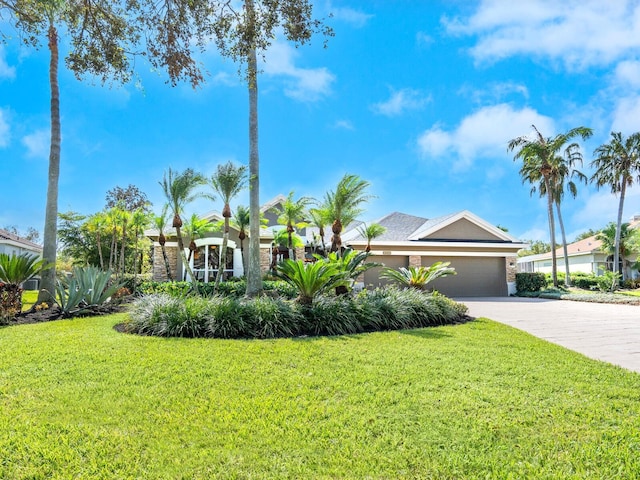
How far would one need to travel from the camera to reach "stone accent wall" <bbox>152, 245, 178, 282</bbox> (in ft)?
61.0

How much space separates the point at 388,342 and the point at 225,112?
33.0ft

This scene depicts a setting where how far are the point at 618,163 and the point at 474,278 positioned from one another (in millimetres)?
13536

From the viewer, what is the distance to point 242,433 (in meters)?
3.35

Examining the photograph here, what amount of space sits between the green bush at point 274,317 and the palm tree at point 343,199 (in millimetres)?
3720

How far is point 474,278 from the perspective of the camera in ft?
71.6

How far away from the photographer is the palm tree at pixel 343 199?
13094 mm

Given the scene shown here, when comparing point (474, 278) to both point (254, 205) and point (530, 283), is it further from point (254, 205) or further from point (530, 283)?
point (254, 205)

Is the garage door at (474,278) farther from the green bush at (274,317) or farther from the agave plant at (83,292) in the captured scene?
the agave plant at (83,292)

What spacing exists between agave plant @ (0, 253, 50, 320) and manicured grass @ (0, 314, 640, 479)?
391 centimetres

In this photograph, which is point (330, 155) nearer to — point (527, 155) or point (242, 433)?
point (527, 155)

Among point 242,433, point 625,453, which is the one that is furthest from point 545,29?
point 242,433

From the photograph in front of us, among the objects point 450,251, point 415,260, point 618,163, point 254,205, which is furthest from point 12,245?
point 618,163

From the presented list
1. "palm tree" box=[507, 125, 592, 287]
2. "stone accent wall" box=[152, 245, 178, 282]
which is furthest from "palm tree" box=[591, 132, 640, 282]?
"stone accent wall" box=[152, 245, 178, 282]

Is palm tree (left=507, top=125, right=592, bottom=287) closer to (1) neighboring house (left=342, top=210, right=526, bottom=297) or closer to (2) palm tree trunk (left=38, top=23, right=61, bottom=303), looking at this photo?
(1) neighboring house (left=342, top=210, right=526, bottom=297)
